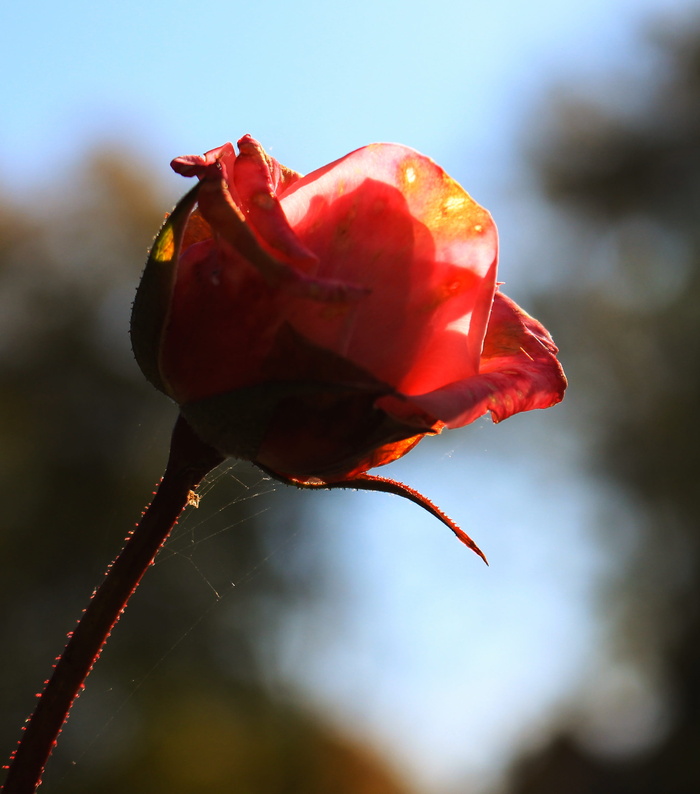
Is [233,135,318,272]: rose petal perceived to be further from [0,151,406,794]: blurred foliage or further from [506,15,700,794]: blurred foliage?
[506,15,700,794]: blurred foliage

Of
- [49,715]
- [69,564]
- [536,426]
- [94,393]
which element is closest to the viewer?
[49,715]

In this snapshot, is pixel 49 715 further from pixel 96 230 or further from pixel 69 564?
pixel 96 230

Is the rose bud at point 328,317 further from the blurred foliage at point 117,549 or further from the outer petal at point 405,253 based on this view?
the blurred foliage at point 117,549

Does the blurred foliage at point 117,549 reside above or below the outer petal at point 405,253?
below

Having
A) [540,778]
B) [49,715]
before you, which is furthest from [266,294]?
[540,778]

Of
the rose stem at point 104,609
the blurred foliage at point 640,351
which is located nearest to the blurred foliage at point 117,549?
the blurred foliage at point 640,351

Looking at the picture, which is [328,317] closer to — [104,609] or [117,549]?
[104,609]

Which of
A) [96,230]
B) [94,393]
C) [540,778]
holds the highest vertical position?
[96,230]

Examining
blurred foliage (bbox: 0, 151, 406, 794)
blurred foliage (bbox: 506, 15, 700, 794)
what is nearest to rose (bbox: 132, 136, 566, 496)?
blurred foliage (bbox: 0, 151, 406, 794)
